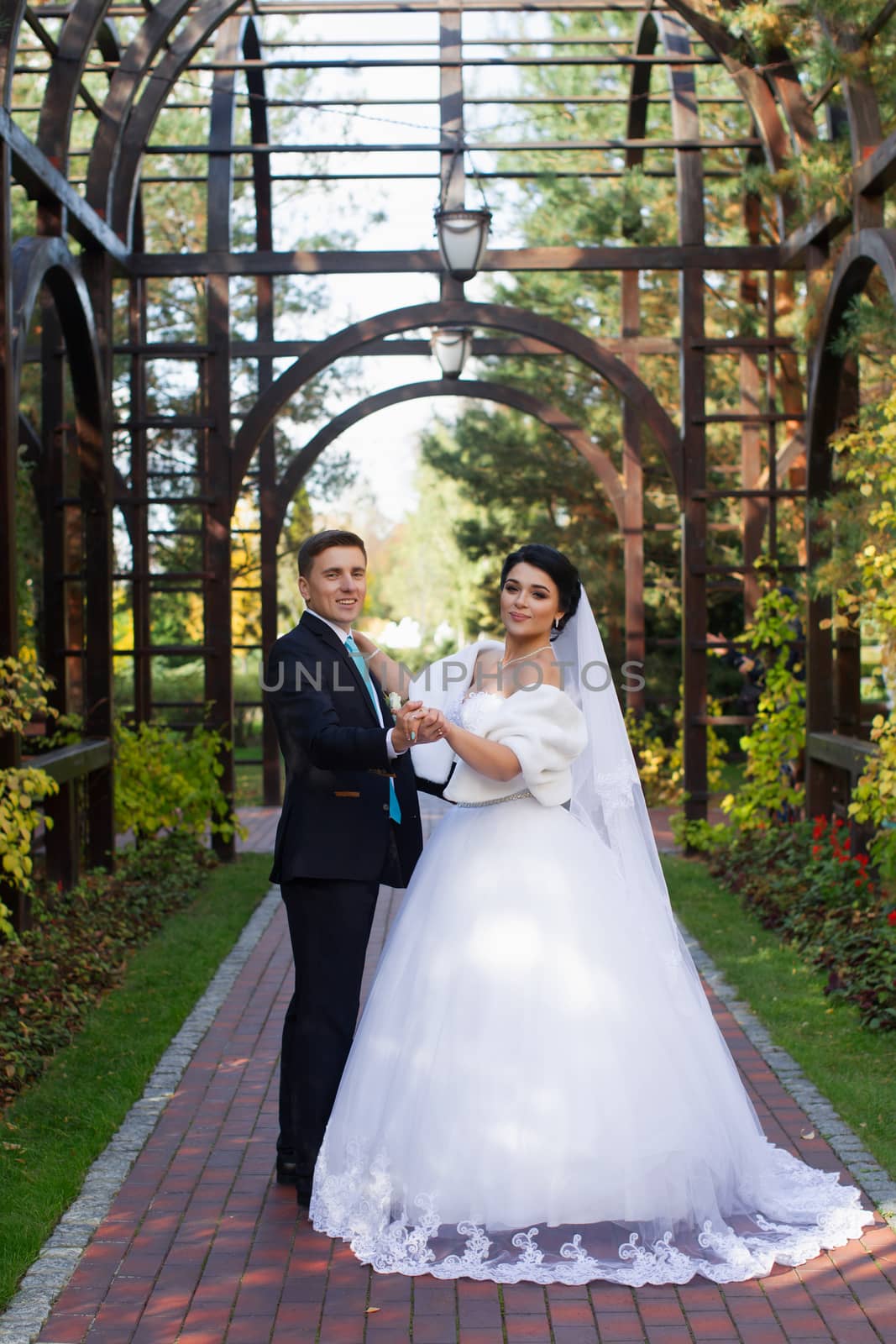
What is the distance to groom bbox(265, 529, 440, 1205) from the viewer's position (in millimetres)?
3840

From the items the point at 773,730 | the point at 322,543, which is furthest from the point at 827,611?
the point at 322,543

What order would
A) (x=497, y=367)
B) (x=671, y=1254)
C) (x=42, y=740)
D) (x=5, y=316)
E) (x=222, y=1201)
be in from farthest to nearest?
(x=497, y=367) → (x=42, y=740) → (x=5, y=316) → (x=222, y=1201) → (x=671, y=1254)

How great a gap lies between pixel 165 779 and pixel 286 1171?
503cm

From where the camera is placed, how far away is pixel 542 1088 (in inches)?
141

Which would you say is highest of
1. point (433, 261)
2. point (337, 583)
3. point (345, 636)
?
point (433, 261)

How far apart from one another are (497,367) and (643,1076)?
15101 mm

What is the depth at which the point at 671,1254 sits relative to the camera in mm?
3459

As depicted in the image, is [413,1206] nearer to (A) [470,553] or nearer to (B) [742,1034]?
(B) [742,1034]

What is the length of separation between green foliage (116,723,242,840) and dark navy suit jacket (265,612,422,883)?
4.96 meters

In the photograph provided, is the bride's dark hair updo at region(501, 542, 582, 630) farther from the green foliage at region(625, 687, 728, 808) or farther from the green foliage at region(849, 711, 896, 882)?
the green foliage at region(625, 687, 728, 808)

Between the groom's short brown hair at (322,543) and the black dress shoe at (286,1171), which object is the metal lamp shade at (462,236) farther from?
the black dress shoe at (286,1171)

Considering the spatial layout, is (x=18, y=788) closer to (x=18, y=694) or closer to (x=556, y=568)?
(x=18, y=694)

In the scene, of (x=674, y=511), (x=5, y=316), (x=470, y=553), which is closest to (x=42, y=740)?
(x=5, y=316)

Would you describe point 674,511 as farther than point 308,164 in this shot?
No
